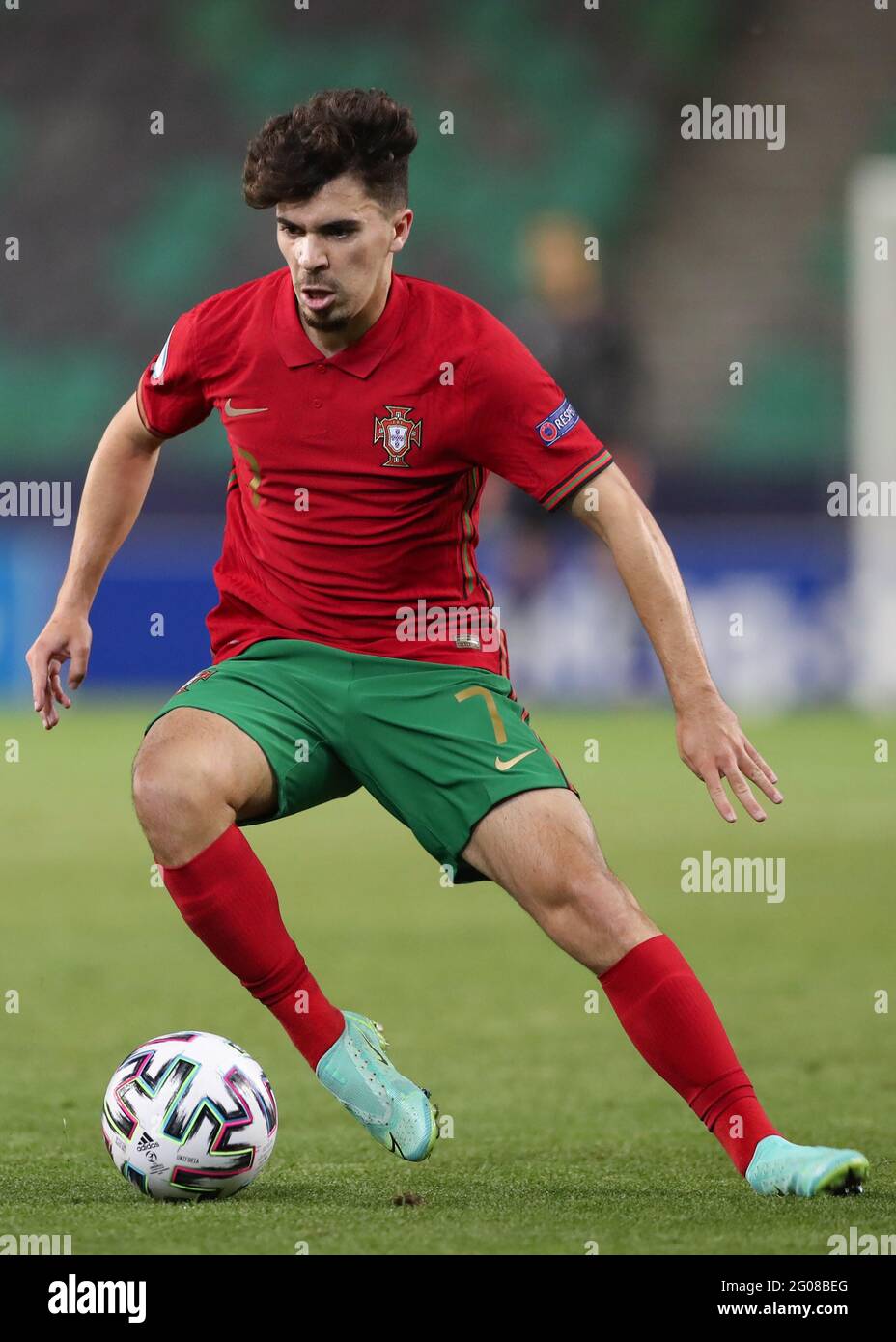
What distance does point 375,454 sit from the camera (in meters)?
4.02

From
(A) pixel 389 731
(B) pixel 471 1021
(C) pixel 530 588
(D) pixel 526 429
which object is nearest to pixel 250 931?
(A) pixel 389 731

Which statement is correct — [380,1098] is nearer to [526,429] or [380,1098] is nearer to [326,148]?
[526,429]

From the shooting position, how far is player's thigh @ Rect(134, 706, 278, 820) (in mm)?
3797

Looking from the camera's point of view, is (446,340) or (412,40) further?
(412,40)

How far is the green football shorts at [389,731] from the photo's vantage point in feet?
12.8

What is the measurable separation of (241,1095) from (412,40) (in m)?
17.4

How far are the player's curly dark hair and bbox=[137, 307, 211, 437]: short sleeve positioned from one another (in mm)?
365

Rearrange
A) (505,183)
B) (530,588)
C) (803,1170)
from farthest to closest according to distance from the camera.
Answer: (505,183), (530,588), (803,1170)

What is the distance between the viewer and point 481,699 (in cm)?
403

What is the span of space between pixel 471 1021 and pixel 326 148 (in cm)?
270

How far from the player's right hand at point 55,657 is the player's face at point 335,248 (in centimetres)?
83

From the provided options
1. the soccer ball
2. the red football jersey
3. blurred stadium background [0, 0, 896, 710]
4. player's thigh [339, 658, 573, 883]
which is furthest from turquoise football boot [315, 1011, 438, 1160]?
blurred stadium background [0, 0, 896, 710]
